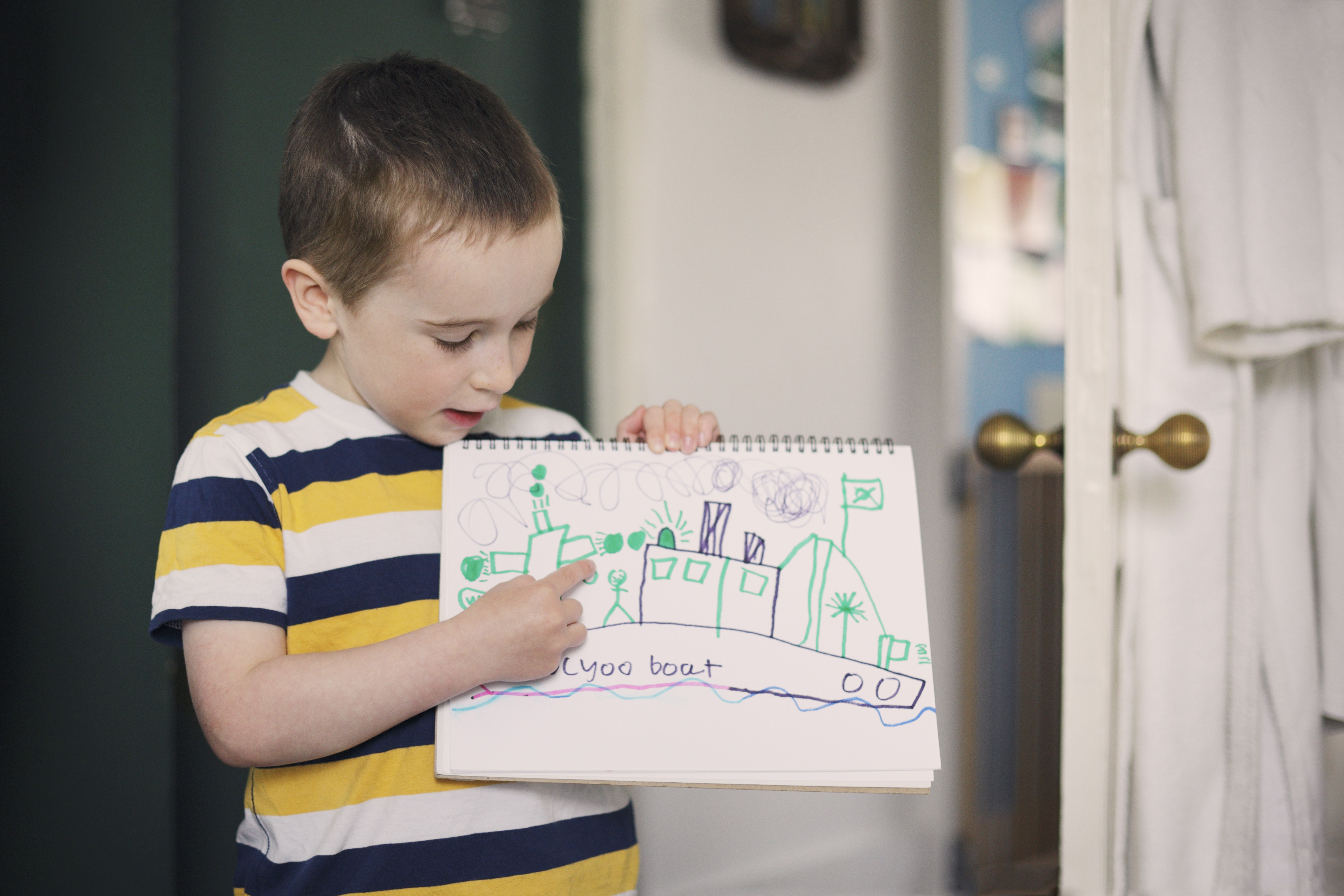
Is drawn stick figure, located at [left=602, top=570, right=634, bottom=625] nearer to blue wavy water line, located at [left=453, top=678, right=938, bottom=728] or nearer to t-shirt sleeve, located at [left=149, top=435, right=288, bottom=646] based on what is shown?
blue wavy water line, located at [left=453, top=678, right=938, bottom=728]

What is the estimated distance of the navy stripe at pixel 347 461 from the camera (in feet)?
1.87

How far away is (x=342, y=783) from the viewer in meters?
0.55

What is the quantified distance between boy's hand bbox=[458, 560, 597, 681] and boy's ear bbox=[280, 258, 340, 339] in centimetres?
24

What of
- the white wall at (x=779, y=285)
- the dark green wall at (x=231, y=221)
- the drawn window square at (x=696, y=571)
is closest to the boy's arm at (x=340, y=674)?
the drawn window square at (x=696, y=571)

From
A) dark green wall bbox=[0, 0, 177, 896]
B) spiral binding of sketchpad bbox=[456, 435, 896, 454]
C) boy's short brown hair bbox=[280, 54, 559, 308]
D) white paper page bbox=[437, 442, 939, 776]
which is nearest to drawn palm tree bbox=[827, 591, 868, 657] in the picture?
white paper page bbox=[437, 442, 939, 776]

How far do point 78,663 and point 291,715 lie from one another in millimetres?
534

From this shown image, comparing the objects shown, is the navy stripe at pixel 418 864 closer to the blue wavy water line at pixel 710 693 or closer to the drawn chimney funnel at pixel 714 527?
the blue wavy water line at pixel 710 693

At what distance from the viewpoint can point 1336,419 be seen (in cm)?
71

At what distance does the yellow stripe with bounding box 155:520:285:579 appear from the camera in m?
0.51

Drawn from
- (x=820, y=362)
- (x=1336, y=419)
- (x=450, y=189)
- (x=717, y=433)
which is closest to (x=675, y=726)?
(x=717, y=433)

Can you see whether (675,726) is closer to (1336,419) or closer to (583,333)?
(1336,419)

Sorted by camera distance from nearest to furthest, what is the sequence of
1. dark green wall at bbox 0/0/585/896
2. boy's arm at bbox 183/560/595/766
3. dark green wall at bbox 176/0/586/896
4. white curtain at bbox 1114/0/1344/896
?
boy's arm at bbox 183/560/595/766
white curtain at bbox 1114/0/1344/896
dark green wall at bbox 0/0/585/896
dark green wall at bbox 176/0/586/896

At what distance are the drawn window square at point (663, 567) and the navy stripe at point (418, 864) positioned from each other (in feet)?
0.67

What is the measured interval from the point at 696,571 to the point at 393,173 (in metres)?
0.35
